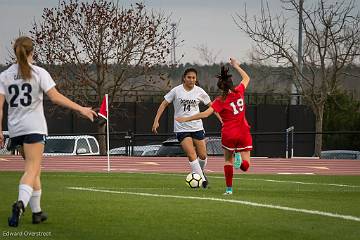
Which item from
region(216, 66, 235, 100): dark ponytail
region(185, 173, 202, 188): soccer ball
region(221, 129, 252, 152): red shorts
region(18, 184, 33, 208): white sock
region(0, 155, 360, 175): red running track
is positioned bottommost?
region(0, 155, 360, 175): red running track

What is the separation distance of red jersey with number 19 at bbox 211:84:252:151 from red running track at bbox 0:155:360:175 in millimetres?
12296

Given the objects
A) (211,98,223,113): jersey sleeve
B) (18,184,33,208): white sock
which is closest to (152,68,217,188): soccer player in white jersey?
(211,98,223,113): jersey sleeve

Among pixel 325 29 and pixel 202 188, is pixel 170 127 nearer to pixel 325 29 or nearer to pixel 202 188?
pixel 325 29

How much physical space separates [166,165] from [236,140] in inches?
637

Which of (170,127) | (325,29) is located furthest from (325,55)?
(170,127)

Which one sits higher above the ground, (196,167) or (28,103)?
(28,103)

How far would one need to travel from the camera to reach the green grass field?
1027cm

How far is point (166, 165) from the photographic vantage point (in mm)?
32469

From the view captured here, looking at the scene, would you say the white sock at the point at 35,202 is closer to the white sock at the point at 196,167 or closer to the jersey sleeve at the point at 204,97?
the white sock at the point at 196,167

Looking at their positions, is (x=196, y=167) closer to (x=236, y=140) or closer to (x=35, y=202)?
(x=236, y=140)

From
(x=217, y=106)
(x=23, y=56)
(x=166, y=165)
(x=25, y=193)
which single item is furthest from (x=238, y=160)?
(x=166, y=165)

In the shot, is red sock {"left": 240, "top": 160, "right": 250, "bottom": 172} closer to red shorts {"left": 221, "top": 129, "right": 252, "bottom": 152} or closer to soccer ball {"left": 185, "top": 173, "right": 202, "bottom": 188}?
red shorts {"left": 221, "top": 129, "right": 252, "bottom": 152}

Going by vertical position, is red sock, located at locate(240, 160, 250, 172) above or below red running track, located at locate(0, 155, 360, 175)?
above

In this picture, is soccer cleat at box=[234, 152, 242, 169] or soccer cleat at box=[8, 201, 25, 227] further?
soccer cleat at box=[234, 152, 242, 169]
